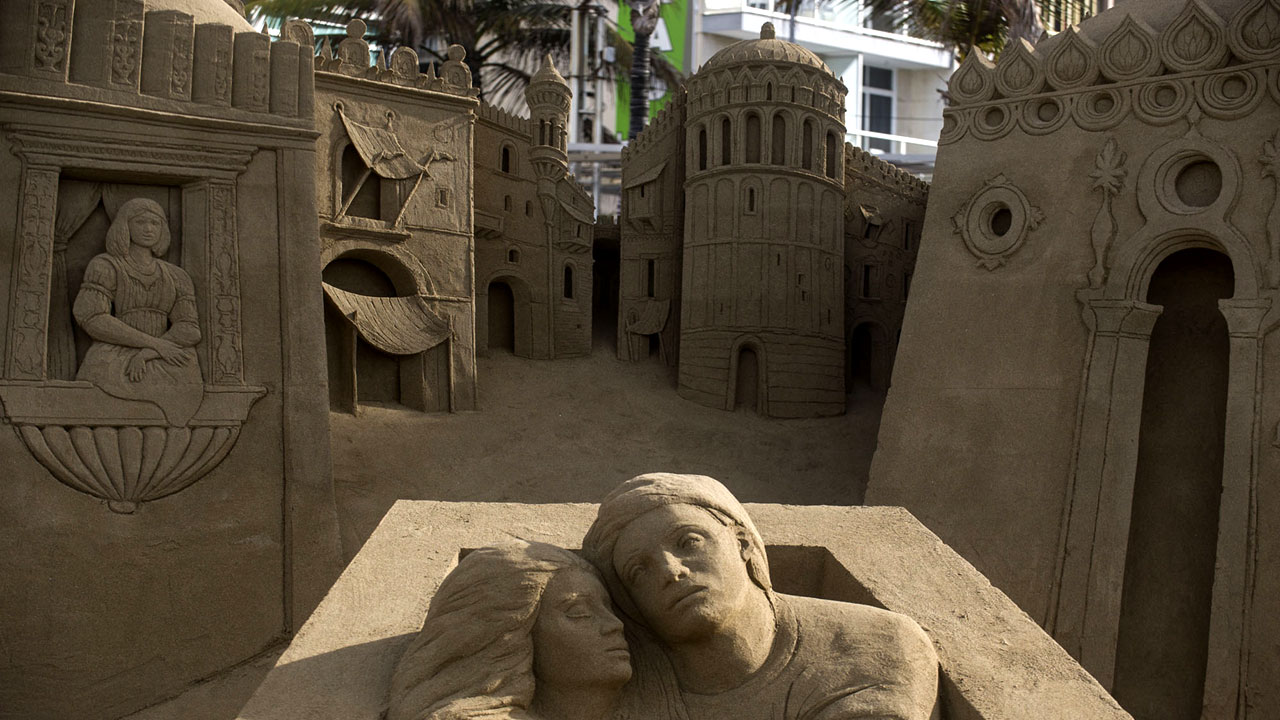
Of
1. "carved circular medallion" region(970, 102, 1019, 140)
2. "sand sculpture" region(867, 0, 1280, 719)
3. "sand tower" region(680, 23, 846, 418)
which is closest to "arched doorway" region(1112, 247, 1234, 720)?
"sand sculpture" region(867, 0, 1280, 719)

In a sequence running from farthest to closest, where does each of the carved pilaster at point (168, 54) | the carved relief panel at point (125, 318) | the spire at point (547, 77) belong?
the spire at point (547, 77) → the carved pilaster at point (168, 54) → the carved relief panel at point (125, 318)

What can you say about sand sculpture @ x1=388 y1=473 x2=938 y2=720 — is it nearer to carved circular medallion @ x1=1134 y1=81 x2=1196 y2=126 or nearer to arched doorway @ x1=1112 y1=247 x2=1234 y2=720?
arched doorway @ x1=1112 y1=247 x2=1234 y2=720

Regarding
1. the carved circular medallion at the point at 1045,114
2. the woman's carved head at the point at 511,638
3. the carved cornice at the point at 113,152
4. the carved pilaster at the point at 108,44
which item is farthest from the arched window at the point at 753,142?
the woman's carved head at the point at 511,638

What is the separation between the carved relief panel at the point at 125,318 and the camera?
7.43 metres

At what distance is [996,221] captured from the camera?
9555 millimetres

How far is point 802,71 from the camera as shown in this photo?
14.2m

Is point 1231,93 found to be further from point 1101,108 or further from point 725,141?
point 725,141

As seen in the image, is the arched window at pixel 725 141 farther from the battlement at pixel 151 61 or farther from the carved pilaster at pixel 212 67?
the carved pilaster at pixel 212 67

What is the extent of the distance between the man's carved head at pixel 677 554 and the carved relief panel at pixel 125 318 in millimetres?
5676

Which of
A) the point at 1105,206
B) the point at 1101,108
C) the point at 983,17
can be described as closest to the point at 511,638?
the point at 1105,206

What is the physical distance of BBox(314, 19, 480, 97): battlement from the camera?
1205cm

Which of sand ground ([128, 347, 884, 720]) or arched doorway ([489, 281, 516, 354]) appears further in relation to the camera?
arched doorway ([489, 281, 516, 354])

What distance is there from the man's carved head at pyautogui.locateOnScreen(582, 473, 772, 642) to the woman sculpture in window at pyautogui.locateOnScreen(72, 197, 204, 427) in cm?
575

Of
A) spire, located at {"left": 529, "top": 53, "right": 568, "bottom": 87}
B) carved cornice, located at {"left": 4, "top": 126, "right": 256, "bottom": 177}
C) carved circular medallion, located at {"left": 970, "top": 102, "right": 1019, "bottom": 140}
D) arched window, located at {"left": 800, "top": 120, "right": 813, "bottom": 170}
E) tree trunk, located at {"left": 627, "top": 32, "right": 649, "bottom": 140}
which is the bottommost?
carved cornice, located at {"left": 4, "top": 126, "right": 256, "bottom": 177}
